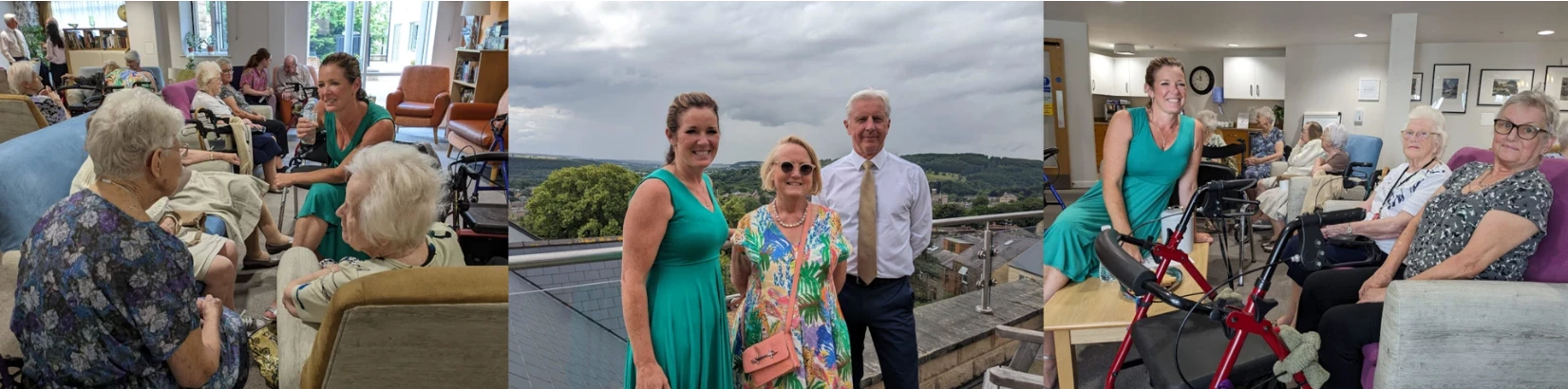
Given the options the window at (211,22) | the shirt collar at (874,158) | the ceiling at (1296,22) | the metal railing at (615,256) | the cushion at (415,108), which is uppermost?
the ceiling at (1296,22)

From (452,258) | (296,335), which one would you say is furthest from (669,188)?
(296,335)

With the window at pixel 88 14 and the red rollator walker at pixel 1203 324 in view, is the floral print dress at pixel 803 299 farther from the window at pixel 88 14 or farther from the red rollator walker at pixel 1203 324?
the window at pixel 88 14

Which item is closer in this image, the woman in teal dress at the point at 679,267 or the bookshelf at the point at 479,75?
the woman in teal dress at the point at 679,267

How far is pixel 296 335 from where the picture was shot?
284 centimetres

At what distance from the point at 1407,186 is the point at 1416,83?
31 cm

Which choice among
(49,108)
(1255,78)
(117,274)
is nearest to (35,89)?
(49,108)

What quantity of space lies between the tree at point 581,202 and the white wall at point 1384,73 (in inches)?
82.9

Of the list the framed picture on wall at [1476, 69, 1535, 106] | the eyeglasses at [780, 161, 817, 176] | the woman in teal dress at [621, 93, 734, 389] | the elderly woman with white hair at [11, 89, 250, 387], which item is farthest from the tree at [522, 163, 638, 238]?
the framed picture on wall at [1476, 69, 1535, 106]

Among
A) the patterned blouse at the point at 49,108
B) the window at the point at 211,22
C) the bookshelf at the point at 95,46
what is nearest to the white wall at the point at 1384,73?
the window at the point at 211,22

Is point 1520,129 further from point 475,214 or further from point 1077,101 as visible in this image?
point 475,214

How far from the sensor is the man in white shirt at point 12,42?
286cm

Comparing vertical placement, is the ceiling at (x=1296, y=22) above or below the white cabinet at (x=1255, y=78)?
above

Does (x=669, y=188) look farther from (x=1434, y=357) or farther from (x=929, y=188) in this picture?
(x=1434, y=357)

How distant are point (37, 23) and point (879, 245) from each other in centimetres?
247
